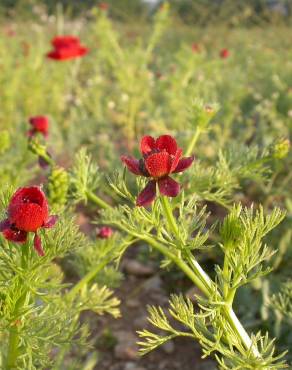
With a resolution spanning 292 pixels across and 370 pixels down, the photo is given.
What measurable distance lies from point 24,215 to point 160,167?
10.4 inches

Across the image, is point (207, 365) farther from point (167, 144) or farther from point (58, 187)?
point (167, 144)

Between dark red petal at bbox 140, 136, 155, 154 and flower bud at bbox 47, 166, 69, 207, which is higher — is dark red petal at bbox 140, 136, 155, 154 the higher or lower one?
the higher one

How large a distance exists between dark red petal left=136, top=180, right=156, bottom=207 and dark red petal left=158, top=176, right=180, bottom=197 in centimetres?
1

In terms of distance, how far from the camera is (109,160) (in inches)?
124

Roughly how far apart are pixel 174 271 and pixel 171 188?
1631 millimetres

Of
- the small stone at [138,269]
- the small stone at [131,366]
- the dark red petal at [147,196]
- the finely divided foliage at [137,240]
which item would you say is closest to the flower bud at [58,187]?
the finely divided foliage at [137,240]

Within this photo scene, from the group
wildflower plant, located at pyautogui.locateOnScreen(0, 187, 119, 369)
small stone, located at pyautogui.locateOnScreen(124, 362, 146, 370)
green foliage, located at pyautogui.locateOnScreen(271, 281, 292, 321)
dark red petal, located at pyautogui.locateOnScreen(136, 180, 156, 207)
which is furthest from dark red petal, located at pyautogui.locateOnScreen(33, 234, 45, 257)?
small stone, located at pyautogui.locateOnScreen(124, 362, 146, 370)

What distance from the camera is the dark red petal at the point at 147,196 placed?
1146mm

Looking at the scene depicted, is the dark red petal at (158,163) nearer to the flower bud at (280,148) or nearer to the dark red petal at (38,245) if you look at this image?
the dark red petal at (38,245)

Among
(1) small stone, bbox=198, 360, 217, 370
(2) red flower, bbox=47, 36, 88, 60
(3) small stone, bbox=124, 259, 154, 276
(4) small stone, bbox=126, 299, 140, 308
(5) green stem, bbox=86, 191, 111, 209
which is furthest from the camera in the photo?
(2) red flower, bbox=47, 36, 88, 60

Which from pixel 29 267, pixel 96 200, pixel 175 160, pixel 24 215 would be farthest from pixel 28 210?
pixel 96 200

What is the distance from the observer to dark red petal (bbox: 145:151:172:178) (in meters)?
1.14

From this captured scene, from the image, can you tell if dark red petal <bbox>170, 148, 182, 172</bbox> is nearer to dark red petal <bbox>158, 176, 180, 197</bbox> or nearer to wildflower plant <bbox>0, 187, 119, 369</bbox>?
dark red petal <bbox>158, 176, 180, 197</bbox>

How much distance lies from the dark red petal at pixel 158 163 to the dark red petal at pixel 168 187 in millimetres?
14
